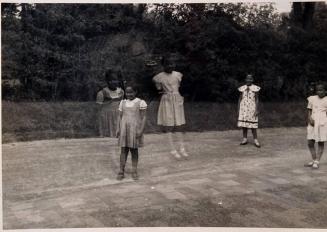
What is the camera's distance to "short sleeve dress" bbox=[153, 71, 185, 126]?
5121 millimetres

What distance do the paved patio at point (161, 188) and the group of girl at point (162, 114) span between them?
0.25 m

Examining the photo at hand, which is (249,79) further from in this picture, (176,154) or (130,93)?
(130,93)

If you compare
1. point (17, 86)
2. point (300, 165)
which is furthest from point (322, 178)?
point (17, 86)

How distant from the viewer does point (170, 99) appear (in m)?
5.14

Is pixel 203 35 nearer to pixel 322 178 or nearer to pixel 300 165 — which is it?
pixel 300 165

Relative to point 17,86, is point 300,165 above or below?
below

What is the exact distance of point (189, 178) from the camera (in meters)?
4.26

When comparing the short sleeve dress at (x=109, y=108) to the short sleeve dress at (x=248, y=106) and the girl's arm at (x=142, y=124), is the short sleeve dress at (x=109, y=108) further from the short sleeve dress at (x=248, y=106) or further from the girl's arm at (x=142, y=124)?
the short sleeve dress at (x=248, y=106)

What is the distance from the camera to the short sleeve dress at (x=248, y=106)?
586 centimetres

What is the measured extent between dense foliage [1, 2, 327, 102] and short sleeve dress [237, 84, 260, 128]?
48.5 inches

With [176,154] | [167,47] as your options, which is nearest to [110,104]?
[176,154]

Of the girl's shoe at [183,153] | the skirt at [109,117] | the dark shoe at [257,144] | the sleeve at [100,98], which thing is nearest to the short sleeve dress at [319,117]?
the dark shoe at [257,144]

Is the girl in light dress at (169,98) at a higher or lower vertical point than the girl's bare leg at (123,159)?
higher

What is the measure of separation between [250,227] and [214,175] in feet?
3.78
